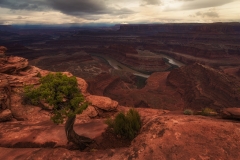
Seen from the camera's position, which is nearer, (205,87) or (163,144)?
(163,144)

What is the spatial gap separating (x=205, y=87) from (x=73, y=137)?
125 ft

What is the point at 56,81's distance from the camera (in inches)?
331

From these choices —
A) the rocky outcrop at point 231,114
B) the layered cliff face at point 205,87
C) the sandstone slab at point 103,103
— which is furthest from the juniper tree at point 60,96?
the layered cliff face at point 205,87

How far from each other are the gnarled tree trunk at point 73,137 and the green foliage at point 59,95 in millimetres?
625

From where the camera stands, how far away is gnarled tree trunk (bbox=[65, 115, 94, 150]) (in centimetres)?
912

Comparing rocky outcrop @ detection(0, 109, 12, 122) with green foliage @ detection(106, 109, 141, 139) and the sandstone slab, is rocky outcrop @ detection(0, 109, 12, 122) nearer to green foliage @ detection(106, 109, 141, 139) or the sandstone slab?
the sandstone slab

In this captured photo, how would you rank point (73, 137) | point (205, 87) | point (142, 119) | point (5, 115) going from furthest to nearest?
point (205, 87) → point (5, 115) → point (142, 119) → point (73, 137)

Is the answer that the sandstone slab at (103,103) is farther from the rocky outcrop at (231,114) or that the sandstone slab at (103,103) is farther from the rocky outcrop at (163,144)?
the rocky outcrop at (231,114)

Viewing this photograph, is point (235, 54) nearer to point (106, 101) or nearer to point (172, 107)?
point (172, 107)

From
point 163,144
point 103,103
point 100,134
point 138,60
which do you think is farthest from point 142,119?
point 138,60

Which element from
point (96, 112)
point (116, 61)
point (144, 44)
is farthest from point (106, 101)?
point (144, 44)

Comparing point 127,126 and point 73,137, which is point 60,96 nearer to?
point 73,137

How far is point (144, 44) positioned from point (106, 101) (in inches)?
4670

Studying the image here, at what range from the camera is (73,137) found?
928 centimetres
